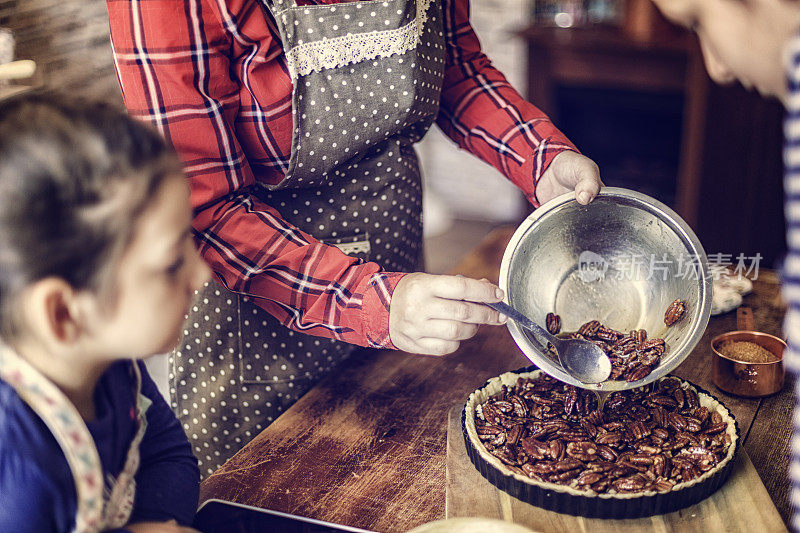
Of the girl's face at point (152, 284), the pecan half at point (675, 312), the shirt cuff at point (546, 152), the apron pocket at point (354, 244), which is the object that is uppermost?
the girl's face at point (152, 284)

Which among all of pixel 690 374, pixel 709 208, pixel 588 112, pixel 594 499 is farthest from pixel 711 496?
pixel 588 112

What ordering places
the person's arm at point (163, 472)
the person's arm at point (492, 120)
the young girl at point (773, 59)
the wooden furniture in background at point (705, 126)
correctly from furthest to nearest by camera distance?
the wooden furniture in background at point (705, 126) → the person's arm at point (492, 120) → the person's arm at point (163, 472) → the young girl at point (773, 59)

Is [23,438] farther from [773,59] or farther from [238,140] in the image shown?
[773,59]

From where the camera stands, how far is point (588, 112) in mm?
4410

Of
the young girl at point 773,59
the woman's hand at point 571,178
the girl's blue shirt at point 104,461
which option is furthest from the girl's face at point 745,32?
the girl's blue shirt at point 104,461

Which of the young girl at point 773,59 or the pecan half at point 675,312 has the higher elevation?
the young girl at point 773,59

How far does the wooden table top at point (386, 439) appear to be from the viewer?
1190 millimetres

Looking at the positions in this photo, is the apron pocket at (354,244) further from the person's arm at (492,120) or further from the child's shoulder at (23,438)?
the child's shoulder at (23,438)

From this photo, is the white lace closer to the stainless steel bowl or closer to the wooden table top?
the stainless steel bowl

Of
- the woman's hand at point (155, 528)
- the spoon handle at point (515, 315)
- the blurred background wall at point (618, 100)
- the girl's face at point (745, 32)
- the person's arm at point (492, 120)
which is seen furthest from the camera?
the blurred background wall at point (618, 100)

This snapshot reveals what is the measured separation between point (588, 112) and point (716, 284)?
278 cm

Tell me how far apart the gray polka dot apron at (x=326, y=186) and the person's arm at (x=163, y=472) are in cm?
33

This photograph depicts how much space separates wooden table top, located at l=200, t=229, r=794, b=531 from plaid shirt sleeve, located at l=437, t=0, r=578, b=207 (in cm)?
40

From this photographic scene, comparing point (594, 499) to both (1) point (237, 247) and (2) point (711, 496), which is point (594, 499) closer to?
(2) point (711, 496)
